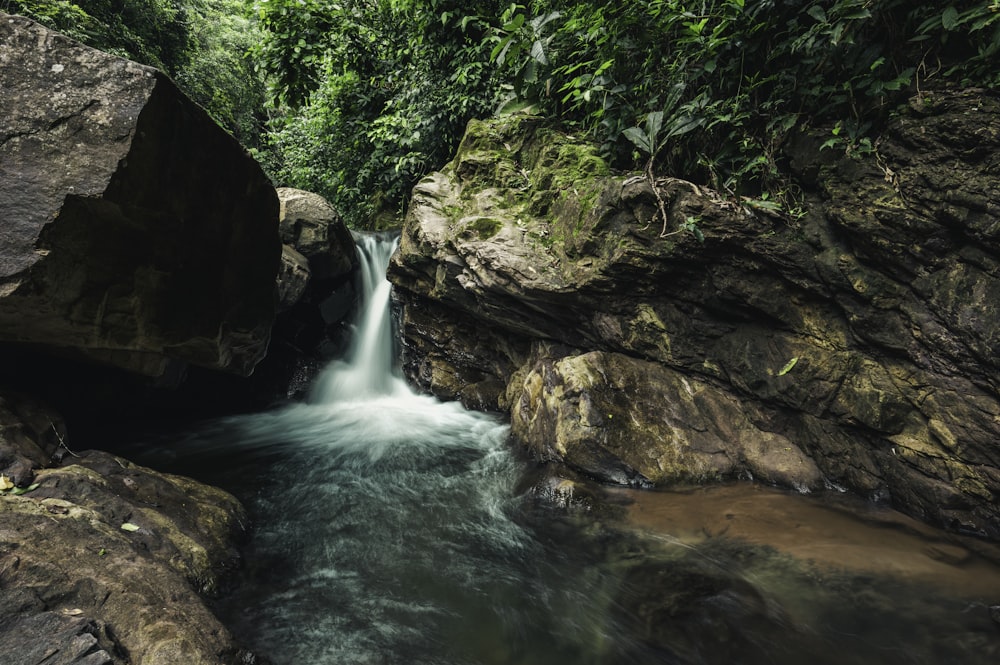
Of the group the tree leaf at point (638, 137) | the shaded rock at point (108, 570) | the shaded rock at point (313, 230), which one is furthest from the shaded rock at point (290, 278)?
the tree leaf at point (638, 137)

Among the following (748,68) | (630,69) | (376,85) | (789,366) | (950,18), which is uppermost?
(376,85)

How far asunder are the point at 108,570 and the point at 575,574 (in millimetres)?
3132

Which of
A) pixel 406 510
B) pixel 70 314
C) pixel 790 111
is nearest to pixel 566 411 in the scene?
pixel 406 510

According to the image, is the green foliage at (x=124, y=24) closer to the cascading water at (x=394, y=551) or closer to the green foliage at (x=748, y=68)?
the cascading water at (x=394, y=551)

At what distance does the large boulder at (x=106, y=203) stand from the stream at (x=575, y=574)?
2072 millimetres

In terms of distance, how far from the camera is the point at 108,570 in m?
2.52

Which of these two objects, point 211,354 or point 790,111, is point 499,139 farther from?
point 211,354

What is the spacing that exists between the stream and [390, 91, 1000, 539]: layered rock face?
19.0 inches

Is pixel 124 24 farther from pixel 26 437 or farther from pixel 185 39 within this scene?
pixel 26 437

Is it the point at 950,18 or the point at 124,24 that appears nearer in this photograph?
the point at 950,18

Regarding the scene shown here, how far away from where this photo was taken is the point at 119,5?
11672 mm

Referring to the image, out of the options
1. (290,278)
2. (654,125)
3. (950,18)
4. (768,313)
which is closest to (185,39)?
(290,278)

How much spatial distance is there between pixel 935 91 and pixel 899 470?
10.8 feet

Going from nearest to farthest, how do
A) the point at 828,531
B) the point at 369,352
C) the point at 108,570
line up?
the point at 108,570 → the point at 828,531 → the point at 369,352
